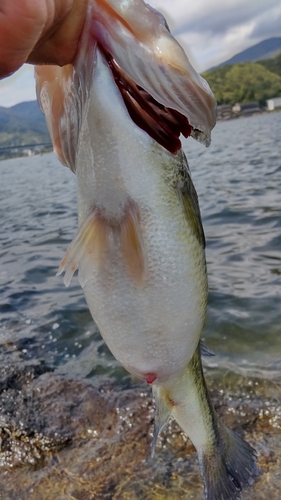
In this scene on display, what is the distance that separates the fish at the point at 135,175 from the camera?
1.48m

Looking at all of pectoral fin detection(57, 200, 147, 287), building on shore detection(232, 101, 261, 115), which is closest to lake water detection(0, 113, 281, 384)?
pectoral fin detection(57, 200, 147, 287)

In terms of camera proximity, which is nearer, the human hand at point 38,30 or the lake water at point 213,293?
the human hand at point 38,30

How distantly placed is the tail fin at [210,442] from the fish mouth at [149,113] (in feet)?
4.39

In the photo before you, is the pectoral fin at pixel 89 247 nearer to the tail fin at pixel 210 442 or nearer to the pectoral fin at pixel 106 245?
the pectoral fin at pixel 106 245

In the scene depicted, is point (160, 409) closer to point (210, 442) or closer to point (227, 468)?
point (210, 442)

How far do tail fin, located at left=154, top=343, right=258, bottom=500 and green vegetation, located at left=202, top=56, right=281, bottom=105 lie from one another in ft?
432

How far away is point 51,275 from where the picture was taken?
30.1 feet

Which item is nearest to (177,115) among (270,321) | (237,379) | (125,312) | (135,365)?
(125,312)

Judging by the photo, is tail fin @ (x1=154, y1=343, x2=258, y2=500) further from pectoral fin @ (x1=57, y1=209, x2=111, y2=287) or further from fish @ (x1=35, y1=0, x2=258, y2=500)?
pectoral fin @ (x1=57, y1=209, x2=111, y2=287)

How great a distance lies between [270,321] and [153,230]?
4.69 metres

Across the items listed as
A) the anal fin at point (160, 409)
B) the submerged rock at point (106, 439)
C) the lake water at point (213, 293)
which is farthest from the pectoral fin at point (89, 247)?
the lake water at point (213, 293)

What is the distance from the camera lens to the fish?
1.48 meters

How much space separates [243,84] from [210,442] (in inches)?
6736

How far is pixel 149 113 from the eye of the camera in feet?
5.78
